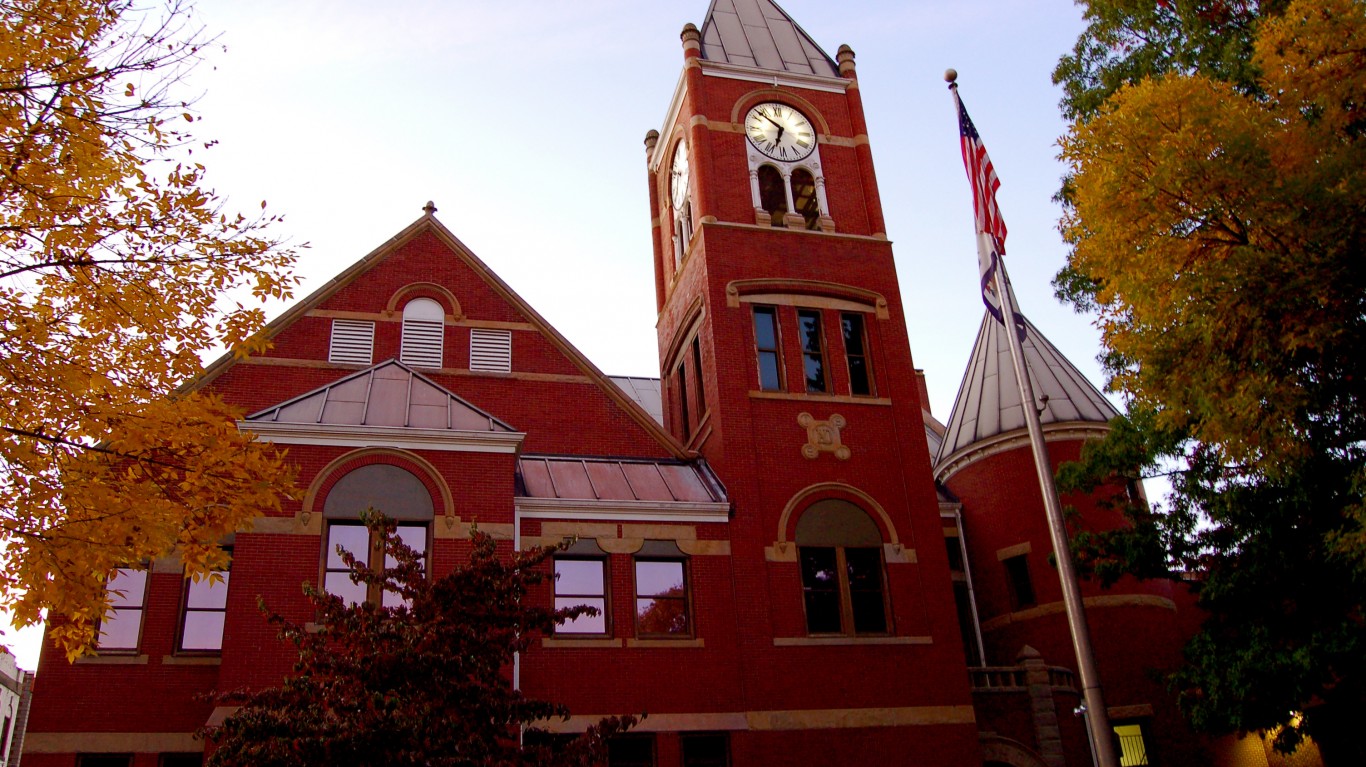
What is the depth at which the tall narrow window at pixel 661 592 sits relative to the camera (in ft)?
61.1

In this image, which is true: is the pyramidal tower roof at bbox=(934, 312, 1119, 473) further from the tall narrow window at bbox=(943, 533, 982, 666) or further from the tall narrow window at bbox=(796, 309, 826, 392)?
the tall narrow window at bbox=(796, 309, 826, 392)

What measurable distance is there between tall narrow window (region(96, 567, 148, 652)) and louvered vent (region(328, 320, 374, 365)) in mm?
6003

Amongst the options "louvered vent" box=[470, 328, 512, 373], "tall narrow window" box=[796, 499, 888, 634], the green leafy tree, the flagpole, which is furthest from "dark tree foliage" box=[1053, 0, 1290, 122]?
"louvered vent" box=[470, 328, 512, 373]

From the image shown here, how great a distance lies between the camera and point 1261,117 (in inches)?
531

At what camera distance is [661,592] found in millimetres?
18922

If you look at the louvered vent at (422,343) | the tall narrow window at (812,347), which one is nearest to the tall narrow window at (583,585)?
the louvered vent at (422,343)

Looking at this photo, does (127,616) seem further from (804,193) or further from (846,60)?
(846,60)

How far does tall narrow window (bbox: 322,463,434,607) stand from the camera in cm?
1680

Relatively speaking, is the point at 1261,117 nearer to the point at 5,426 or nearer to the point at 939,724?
the point at 939,724

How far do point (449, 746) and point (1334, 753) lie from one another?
53.9ft

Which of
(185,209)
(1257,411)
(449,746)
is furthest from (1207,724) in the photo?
(185,209)

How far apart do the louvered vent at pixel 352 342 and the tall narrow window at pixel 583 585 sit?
21.1ft

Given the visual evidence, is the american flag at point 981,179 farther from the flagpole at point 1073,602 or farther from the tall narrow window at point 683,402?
the tall narrow window at point 683,402

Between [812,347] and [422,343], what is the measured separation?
8361mm
